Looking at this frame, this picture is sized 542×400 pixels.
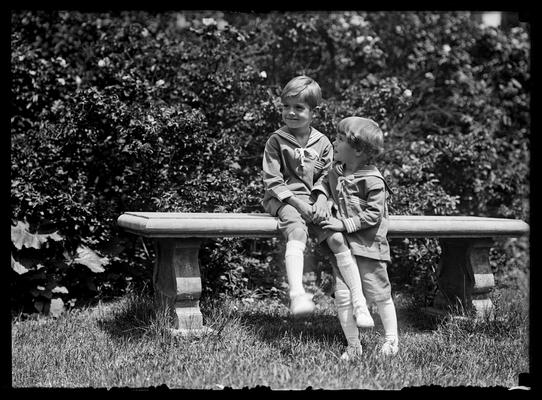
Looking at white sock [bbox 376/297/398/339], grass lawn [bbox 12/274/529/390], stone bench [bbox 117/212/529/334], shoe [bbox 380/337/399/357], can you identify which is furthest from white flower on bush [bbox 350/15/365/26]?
shoe [bbox 380/337/399/357]

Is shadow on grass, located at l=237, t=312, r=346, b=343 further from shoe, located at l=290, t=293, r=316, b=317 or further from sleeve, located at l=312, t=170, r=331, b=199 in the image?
sleeve, located at l=312, t=170, r=331, b=199

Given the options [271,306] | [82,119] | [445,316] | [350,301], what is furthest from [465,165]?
[82,119]

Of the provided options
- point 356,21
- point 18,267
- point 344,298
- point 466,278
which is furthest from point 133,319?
point 356,21

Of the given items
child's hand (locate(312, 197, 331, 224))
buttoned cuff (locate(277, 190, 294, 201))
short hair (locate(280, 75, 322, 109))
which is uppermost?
short hair (locate(280, 75, 322, 109))

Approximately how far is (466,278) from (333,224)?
1330 millimetres

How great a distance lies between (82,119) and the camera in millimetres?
4703

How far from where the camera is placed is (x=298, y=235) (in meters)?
3.38

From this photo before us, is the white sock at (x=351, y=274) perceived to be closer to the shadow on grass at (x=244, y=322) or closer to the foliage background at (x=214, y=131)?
the shadow on grass at (x=244, y=322)

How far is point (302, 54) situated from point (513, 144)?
2.44 m

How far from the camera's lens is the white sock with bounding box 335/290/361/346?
135 inches

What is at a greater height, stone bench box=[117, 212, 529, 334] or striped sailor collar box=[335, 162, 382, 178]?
striped sailor collar box=[335, 162, 382, 178]

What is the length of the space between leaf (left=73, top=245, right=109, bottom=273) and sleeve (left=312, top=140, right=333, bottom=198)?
5.78 feet

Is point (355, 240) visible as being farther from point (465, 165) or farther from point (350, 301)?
point (465, 165)

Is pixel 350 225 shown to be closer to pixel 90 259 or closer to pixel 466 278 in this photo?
pixel 466 278
